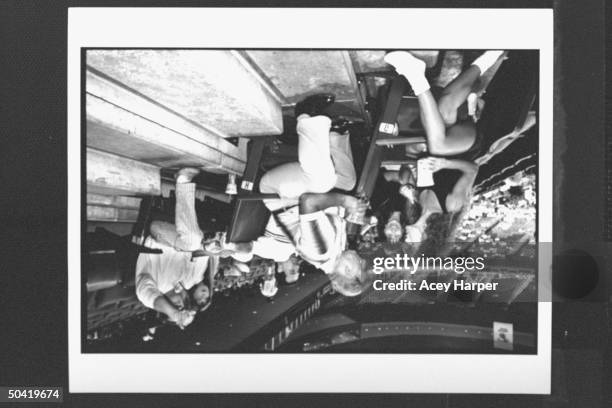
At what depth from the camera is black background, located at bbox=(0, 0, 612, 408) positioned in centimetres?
225

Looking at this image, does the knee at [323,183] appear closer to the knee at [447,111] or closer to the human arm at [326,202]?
the human arm at [326,202]

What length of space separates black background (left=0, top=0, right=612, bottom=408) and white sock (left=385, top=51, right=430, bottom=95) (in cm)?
59

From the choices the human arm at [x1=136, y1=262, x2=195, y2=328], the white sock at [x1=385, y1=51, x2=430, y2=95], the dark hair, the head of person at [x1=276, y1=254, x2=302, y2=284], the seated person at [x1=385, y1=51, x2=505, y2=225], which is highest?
the white sock at [x1=385, y1=51, x2=430, y2=95]

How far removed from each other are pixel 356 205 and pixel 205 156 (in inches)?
27.4

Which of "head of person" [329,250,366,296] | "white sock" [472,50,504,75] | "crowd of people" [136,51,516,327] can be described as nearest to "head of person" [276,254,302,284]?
"crowd of people" [136,51,516,327]

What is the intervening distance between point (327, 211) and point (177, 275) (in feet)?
2.39

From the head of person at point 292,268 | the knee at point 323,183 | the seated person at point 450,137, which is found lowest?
the head of person at point 292,268

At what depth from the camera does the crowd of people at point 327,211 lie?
2236 mm

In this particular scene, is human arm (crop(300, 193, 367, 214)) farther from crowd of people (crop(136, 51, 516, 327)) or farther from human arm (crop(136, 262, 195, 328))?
human arm (crop(136, 262, 195, 328))
